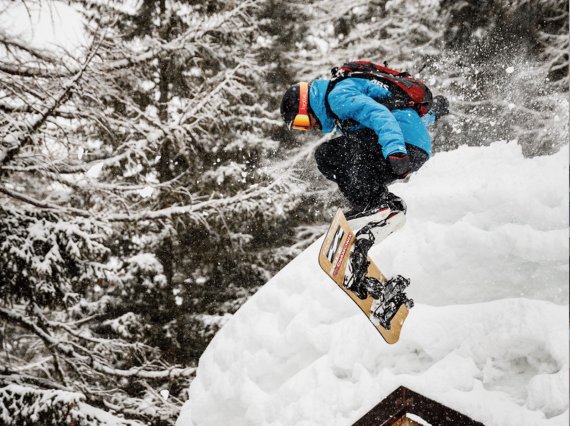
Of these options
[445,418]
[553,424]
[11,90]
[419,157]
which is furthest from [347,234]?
[11,90]

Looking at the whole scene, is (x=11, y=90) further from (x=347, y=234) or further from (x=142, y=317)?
(x=142, y=317)

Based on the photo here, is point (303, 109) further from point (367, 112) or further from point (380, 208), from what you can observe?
point (380, 208)

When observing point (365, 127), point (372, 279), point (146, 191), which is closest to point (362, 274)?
point (372, 279)

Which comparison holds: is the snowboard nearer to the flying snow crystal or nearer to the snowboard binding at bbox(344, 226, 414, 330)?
the snowboard binding at bbox(344, 226, 414, 330)

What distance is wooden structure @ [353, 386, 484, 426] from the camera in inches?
100.0

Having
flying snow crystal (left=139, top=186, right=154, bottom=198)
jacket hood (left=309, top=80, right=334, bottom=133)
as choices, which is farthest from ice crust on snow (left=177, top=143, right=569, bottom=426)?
flying snow crystal (left=139, top=186, right=154, bottom=198)

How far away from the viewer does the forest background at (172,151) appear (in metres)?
5.56

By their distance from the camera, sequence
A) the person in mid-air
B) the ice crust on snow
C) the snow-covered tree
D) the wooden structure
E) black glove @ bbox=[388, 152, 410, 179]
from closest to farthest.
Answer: the wooden structure < the ice crust on snow < black glove @ bbox=[388, 152, 410, 179] < the person in mid-air < the snow-covered tree

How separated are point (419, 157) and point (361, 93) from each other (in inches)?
27.6

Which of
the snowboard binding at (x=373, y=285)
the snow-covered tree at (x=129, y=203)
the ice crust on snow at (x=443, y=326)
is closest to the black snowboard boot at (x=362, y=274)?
the snowboard binding at (x=373, y=285)

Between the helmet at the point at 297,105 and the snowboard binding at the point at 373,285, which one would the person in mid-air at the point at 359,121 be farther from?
the snowboard binding at the point at 373,285

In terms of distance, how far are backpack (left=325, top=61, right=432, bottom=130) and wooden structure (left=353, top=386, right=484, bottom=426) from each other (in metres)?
2.03

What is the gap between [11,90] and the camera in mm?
4906

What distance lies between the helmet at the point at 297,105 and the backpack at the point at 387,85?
17 cm
